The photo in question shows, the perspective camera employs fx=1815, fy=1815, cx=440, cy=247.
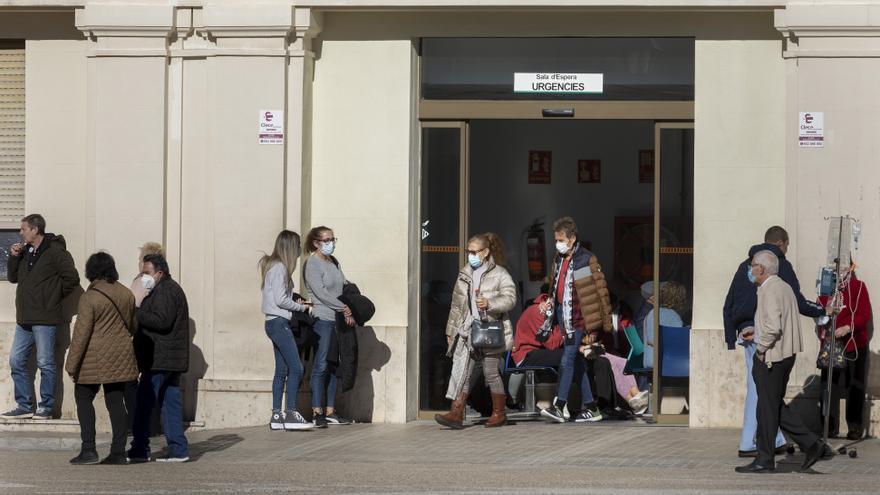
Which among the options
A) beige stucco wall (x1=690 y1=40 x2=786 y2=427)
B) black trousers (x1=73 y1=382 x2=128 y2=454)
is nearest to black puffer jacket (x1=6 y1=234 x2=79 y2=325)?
black trousers (x1=73 y1=382 x2=128 y2=454)

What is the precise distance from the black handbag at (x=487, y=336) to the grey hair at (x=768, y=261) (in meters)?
3.15

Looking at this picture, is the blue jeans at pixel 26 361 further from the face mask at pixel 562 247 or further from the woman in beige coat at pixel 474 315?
the face mask at pixel 562 247

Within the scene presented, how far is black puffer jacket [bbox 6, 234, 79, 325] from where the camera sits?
16.0 metres

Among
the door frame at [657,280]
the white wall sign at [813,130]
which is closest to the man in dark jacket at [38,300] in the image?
the door frame at [657,280]

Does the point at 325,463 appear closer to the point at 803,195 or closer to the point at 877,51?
the point at 803,195

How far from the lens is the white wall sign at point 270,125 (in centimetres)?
1609

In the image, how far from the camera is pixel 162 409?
13.7 meters

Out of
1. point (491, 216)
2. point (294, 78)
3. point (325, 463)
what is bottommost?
point (325, 463)

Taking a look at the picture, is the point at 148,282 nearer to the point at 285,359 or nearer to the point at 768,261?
the point at 285,359

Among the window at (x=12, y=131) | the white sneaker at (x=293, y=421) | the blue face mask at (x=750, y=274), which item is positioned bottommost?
the white sneaker at (x=293, y=421)

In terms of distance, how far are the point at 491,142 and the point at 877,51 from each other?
11.7 feet

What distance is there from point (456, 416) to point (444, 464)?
2157mm

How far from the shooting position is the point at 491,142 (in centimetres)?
1678

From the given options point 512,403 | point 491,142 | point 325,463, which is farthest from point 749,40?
point 325,463
